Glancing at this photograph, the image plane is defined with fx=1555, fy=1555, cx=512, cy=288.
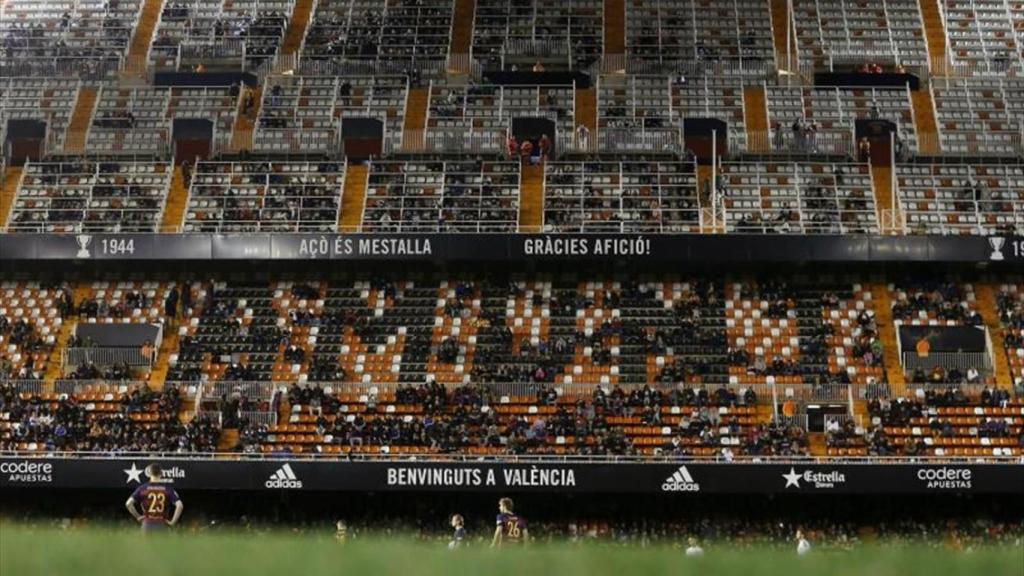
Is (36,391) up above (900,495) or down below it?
above

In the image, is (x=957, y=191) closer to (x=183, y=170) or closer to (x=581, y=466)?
(x=581, y=466)

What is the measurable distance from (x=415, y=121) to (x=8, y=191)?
40.6 ft

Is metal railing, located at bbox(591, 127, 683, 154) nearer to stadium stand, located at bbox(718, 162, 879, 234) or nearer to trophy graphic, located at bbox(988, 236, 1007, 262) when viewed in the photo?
stadium stand, located at bbox(718, 162, 879, 234)

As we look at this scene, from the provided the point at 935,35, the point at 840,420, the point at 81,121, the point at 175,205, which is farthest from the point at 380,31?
the point at 840,420

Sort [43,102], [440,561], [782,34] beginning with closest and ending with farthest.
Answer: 1. [440,561]
2. [43,102]
3. [782,34]

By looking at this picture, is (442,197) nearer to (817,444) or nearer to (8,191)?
(8,191)

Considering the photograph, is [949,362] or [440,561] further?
[949,362]

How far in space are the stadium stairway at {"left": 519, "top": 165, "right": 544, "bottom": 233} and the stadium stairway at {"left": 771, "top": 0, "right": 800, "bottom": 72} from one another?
372 inches

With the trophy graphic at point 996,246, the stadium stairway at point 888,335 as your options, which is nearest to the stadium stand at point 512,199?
the stadium stairway at point 888,335

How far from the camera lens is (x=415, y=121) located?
48.1 metres

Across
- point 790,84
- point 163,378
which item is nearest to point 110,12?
point 163,378

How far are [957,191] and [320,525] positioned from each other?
20858 millimetres

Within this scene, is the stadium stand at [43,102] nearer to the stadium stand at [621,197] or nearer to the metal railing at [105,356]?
the metal railing at [105,356]

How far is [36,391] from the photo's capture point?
3819 centimetres
